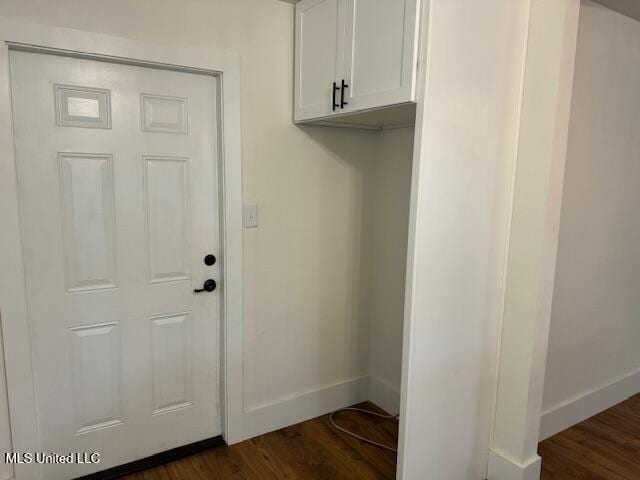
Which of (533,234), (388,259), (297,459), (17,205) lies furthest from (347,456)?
(17,205)

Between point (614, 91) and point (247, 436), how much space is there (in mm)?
2721

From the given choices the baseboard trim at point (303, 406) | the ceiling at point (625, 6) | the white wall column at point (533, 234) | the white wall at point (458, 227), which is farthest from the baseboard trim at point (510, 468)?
the ceiling at point (625, 6)

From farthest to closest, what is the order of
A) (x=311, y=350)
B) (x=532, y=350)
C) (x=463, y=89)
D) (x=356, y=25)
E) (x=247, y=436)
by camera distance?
(x=311, y=350) < (x=247, y=436) < (x=532, y=350) < (x=356, y=25) < (x=463, y=89)

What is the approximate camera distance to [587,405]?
8.80 ft

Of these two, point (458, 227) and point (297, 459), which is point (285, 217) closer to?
point (458, 227)

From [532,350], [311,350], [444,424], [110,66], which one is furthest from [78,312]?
[532,350]

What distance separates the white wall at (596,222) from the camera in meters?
2.30

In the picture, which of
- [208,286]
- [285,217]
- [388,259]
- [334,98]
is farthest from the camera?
[388,259]

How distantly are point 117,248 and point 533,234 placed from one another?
1.83 metres

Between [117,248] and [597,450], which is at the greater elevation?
[117,248]

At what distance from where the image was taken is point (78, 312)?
195cm

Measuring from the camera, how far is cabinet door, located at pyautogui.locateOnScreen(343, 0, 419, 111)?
1.62 meters

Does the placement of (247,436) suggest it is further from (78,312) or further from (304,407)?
(78,312)

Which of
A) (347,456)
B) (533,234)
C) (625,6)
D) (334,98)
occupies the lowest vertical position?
(347,456)
